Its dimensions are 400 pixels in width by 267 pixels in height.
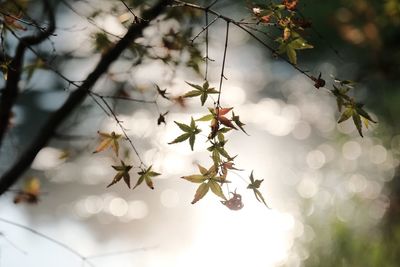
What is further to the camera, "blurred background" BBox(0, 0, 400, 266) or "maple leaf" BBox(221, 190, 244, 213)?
"blurred background" BBox(0, 0, 400, 266)

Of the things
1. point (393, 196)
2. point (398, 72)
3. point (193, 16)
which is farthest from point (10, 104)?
point (398, 72)

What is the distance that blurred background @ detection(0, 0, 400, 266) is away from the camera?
418cm

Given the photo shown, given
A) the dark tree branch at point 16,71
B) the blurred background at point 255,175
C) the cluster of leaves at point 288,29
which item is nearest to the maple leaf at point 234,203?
the cluster of leaves at point 288,29

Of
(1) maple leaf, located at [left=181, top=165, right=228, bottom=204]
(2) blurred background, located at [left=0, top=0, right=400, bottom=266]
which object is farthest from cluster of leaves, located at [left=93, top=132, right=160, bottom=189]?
(2) blurred background, located at [left=0, top=0, right=400, bottom=266]

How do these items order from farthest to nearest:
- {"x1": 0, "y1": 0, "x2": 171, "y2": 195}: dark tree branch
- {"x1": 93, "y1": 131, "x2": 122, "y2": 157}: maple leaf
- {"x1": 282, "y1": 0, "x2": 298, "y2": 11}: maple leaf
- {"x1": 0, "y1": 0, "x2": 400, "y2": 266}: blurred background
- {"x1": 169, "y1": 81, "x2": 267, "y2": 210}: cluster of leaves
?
1. {"x1": 0, "y1": 0, "x2": 400, "y2": 266}: blurred background
2. {"x1": 0, "y1": 0, "x2": 171, "y2": 195}: dark tree branch
3. {"x1": 93, "y1": 131, "x2": 122, "y2": 157}: maple leaf
4. {"x1": 282, "y1": 0, "x2": 298, "y2": 11}: maple leaf
5. {"x1": 169, "y1": 81, "x2": 267, "y2": 210}: cluster of leaves

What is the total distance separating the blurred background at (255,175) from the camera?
4.18 m

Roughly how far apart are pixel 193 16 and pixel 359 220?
9.32ft

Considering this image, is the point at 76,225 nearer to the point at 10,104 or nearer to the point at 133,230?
the point at 133,230

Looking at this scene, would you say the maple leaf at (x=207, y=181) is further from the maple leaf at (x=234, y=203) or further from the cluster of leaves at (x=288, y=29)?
the cluster of leaves at (x=288, y=29)

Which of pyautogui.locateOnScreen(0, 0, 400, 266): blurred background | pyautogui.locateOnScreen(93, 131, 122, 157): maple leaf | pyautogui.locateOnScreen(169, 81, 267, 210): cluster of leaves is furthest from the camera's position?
pyautogui.locateOnScreen(0, 0, 400, 266): blurred background

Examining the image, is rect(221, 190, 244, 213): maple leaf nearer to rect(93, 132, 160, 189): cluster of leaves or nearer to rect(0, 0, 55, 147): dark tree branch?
rect(93, 132, 160, 189): cluster of leaves

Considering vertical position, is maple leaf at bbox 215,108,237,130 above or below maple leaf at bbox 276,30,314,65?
below

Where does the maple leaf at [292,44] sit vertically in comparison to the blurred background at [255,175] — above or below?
below

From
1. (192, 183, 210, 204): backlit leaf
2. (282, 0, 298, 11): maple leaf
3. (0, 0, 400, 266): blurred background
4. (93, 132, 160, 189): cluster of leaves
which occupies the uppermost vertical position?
(0, 0, 400, 266): blurred background
